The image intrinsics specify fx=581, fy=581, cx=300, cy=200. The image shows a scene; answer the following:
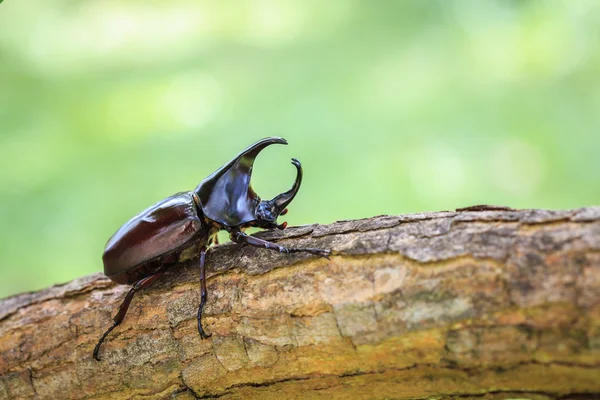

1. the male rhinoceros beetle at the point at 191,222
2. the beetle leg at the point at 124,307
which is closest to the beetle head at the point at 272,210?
the male rhinoceros beetle at the point at 191,222

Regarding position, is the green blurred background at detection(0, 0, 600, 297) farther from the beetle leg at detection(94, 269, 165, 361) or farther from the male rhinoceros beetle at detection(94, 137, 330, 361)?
the beetle leg at detection(94, 269, 165, 361)

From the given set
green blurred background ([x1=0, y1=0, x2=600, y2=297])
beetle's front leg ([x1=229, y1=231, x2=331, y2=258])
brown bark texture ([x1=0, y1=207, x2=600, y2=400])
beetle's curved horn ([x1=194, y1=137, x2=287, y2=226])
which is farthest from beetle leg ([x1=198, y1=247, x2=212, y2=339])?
green blurred background ([x1=0, y1=0, x2=600, y2=297])

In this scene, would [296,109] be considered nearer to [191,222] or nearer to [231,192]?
[231,192]

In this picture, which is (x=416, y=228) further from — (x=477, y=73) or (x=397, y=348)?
(x=477, y=73)

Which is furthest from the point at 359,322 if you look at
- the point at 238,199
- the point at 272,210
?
the point at 238,199

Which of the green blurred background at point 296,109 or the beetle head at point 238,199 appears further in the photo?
the green blurred background at point 296,109

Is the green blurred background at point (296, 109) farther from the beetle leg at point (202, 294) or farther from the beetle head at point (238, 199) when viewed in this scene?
the beetle leg at point (202, 294)

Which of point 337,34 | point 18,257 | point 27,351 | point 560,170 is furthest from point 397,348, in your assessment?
point 337,34
